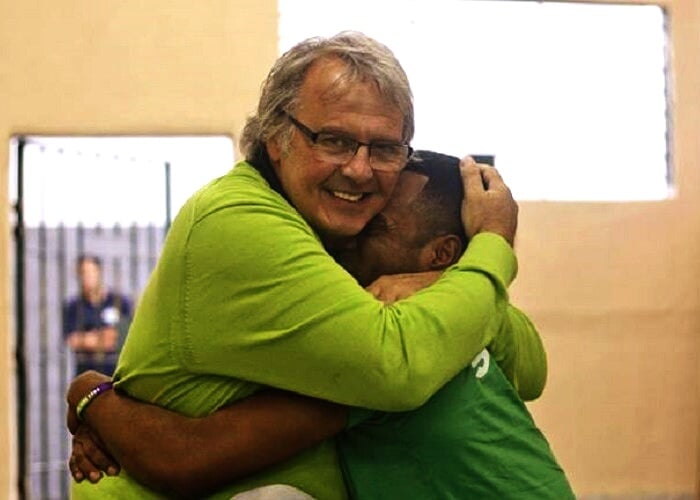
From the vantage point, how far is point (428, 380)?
147 centimetres

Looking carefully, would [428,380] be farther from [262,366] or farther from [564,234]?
[564,234]

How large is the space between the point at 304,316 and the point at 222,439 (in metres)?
0.22

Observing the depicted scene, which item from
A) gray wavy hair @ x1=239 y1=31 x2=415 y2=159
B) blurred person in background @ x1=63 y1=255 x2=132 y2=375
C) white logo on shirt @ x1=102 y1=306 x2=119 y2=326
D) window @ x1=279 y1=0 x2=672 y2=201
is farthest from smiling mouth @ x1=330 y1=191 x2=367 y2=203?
white logo on shirt @ x1=102 y1=306 x2=119 y2=326

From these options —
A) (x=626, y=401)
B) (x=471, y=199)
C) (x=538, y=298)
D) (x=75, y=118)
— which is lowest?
(x=626, y=401)

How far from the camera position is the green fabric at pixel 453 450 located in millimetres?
1570

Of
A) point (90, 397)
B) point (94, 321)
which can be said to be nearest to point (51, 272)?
point (94, 321)

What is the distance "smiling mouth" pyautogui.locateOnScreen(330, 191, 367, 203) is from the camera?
162 centimetres

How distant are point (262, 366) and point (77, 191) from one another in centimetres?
299

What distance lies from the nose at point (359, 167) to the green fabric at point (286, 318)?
0.10 meters

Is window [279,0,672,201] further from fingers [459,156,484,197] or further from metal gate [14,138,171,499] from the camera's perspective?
fingers [459,156,484,197]

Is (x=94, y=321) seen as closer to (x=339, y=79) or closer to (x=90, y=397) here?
(x=90, y=397)

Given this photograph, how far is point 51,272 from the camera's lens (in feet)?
18.8

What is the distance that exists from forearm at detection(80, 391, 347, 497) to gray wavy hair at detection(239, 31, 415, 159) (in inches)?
14.8

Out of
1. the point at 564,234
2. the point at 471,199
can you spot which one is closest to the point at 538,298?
the point at 564,234
